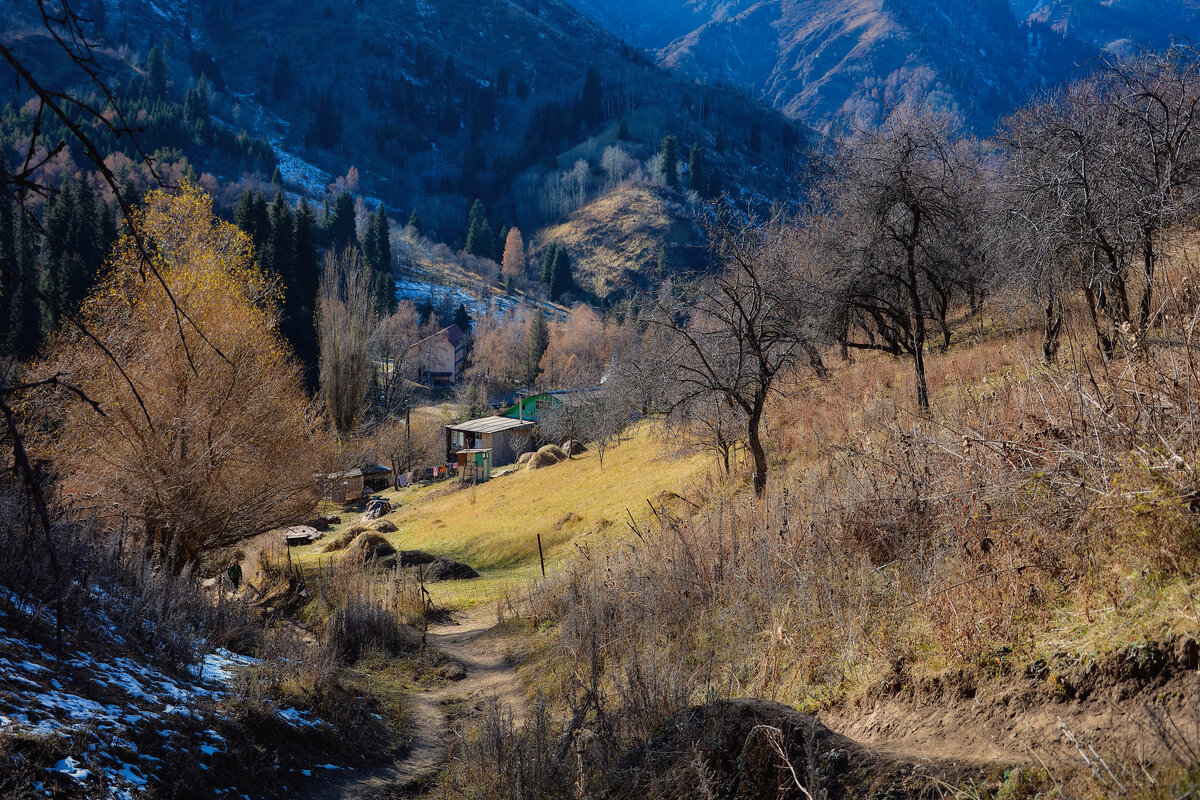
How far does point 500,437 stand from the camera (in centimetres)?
5459

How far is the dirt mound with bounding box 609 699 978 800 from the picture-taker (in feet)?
10.7

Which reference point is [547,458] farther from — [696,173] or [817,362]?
[696,173]

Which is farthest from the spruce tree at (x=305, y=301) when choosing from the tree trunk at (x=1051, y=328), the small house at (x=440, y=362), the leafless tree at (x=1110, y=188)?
the leafless tree at (x=1110, y=188)

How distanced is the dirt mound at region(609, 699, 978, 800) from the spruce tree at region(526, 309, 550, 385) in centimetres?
8651

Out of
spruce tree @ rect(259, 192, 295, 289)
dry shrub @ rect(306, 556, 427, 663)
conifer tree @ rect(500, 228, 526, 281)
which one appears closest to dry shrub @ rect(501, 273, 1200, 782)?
dry shrub @ rect(306, 556, 427, 663)

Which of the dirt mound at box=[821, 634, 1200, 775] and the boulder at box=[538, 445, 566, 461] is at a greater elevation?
the dirt mound at box=[821, 634, 1200, 775]

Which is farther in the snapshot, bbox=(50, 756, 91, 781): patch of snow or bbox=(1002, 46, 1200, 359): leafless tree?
bbox=(1002, 46, 1200, 359): leafless tree

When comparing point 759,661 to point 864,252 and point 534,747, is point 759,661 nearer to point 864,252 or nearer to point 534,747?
point 534,747

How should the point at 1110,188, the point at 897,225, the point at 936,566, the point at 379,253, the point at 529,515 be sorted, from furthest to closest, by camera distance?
the point at 379,253, the point at 529,515, the point at 897,225, the point at 1110,188, the point at 936,566

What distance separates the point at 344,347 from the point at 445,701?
31873mm

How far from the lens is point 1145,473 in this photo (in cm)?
393

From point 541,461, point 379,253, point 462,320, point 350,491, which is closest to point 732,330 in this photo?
point 541,461

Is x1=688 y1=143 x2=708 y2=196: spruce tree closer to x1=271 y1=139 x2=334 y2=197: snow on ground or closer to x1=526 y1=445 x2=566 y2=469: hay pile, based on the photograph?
x1=271 y1=139 x2=334 y2=197: snow on ground

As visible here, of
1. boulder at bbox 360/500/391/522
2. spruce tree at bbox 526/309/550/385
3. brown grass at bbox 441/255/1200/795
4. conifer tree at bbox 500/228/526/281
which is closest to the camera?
brown grass at bbox 441/255/1200/795
